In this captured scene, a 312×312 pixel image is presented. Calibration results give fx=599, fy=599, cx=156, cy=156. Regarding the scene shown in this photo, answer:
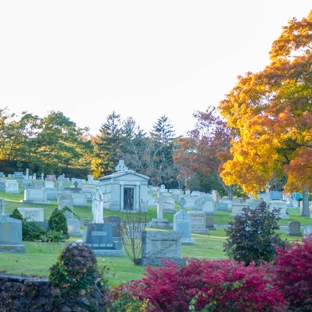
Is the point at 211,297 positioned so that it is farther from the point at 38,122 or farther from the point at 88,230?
the point at 38,122

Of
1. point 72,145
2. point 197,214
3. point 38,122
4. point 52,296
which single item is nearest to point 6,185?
point 197,214

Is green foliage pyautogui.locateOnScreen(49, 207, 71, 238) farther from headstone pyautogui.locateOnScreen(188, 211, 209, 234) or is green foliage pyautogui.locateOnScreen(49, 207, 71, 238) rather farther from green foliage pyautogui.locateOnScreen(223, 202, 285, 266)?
green foliage pyautogui.locateOnScreen(223, 202, 285, 266)

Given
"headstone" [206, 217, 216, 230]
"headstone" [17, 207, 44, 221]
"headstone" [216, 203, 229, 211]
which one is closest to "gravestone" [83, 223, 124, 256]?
"headstone" [17, 207, 44, 221]

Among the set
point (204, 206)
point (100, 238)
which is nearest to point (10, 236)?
point (100, 238)

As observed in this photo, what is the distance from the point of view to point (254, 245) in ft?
42.1

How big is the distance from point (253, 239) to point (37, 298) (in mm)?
6185

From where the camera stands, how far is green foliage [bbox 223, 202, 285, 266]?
12.9 m

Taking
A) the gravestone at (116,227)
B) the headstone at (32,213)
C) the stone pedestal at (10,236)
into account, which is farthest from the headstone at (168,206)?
the stone pedestal at (10,236)

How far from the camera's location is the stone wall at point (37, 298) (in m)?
7.52

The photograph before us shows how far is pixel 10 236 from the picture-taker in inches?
669

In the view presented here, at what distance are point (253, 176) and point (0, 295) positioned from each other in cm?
1871

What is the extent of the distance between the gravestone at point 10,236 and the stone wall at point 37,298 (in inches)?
323

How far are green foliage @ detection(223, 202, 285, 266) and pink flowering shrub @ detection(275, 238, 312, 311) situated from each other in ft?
9.90

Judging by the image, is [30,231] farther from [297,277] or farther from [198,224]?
[297,277]
